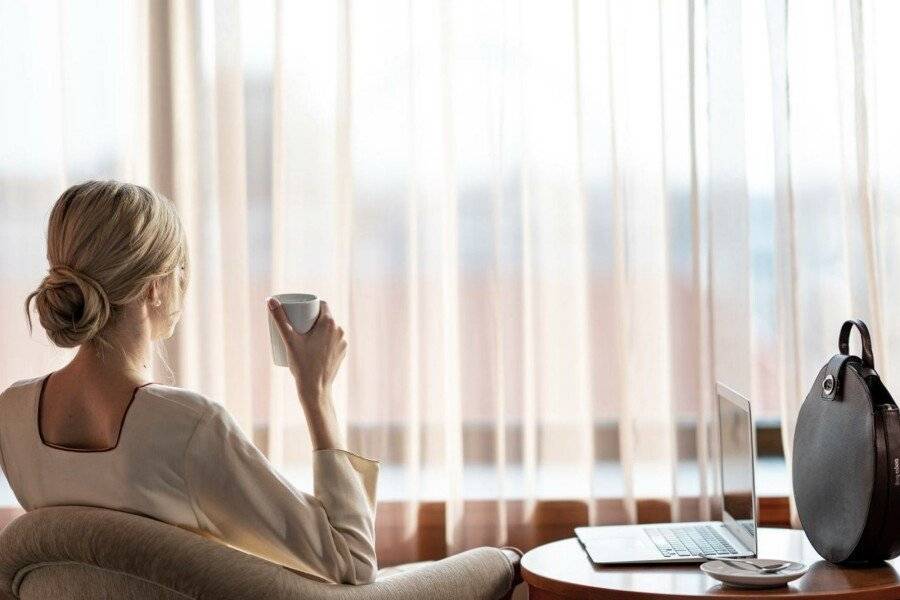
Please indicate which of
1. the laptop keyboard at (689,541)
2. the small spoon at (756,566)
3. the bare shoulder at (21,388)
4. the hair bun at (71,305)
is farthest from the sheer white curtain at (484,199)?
the hair bun at (71,305)

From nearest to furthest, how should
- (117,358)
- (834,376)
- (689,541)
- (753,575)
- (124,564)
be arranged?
(124,564) → (117,358) → (753,575) → (834,376) → (689,541)

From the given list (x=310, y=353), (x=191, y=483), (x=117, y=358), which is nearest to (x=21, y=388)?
(x=117, y=358)

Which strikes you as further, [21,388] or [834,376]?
[834,376]

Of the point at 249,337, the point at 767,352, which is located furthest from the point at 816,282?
the point at 249,337

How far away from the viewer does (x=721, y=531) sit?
1.89 meters

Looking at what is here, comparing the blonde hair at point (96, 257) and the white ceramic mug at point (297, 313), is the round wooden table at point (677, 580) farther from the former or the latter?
the blonde hair at point (96, 257)

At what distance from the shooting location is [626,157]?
2.24m

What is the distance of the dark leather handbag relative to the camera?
1.56 metres

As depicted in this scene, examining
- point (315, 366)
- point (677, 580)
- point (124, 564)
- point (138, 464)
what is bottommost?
point (677, 580)

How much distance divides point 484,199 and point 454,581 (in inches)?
36.6

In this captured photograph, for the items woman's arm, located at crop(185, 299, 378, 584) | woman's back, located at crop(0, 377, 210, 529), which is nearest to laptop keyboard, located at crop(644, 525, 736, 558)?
woman's arm, located at crop(185, 299, 378, 584)

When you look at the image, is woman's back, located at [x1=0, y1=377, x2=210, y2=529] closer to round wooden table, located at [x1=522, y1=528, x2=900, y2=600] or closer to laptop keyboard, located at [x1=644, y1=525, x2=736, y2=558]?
round wooden table, located at [x1=522, y1=528, x2=900, y2=600]

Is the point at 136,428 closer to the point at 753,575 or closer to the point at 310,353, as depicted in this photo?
the point at 310,353

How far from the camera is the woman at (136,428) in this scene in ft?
4.52
